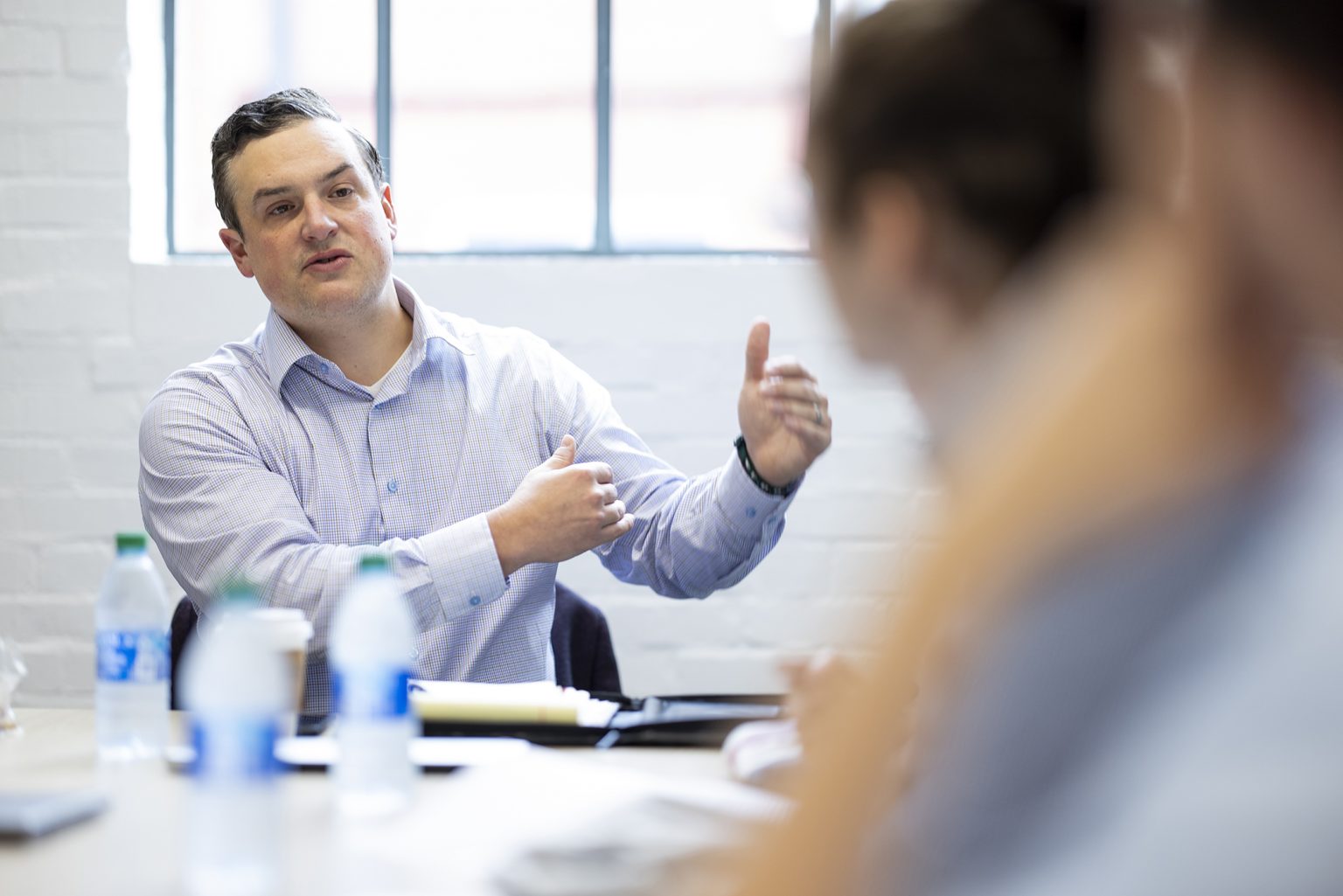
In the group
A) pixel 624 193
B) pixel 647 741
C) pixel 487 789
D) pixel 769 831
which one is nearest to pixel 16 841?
pixel 487 789

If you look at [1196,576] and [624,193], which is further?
[624,193]

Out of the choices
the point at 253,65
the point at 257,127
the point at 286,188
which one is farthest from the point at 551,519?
the point at 253,65

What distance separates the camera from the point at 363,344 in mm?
2092

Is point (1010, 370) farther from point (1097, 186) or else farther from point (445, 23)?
point (445, 23)

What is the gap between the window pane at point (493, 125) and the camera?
2.70m

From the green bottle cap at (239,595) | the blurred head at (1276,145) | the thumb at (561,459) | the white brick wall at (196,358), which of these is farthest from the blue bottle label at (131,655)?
the white brick wall at (196,358)

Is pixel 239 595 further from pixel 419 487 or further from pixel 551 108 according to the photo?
pixel 551 108

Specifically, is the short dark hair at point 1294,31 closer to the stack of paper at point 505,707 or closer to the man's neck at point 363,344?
the stack of paper at point 505,707

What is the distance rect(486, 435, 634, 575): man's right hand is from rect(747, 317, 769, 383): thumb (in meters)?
0.25

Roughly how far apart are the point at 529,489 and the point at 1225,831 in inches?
53.3

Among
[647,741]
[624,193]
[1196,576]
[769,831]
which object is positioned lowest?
[647,741]

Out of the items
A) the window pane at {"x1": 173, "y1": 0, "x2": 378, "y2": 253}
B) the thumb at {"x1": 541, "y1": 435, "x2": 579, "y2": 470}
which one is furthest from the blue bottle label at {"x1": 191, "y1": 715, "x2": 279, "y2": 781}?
the window pane at {"x1": 173, "y1": 0, "x2": 378, "y2": 253}

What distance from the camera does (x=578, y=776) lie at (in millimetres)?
1124

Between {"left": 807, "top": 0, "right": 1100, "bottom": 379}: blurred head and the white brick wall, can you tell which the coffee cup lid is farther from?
the white brick wall
